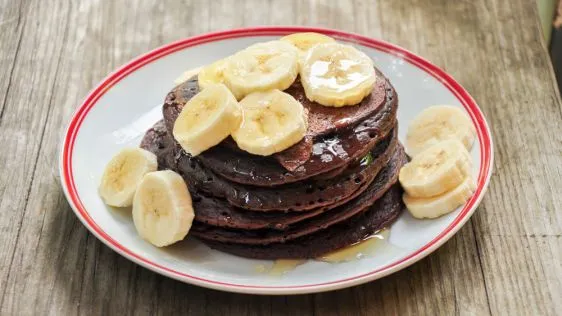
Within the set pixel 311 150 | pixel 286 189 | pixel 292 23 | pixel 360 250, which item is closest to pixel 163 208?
pixel 286 189

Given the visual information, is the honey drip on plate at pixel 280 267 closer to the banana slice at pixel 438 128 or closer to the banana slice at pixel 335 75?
the banana slice at pixel 335 75

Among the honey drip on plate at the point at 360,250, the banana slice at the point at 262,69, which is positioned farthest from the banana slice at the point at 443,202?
the banana slice at the point at 262,69

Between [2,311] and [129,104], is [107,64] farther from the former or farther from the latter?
[2,311]

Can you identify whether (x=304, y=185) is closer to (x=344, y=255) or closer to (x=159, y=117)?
(x=344, y=255)

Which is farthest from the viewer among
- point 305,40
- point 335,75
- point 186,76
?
point 186,76

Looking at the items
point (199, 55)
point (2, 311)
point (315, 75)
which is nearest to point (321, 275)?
point (315, 75)
